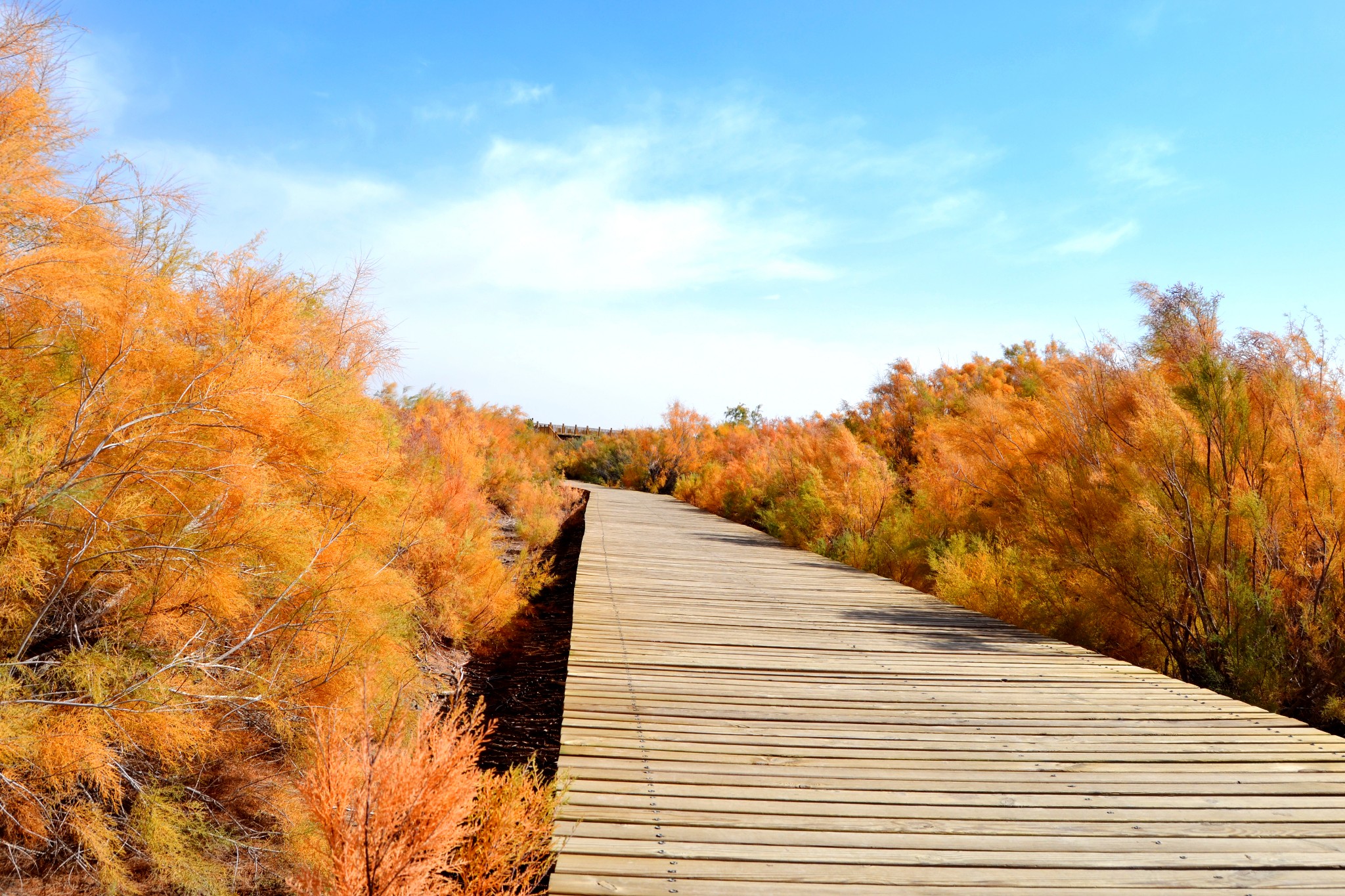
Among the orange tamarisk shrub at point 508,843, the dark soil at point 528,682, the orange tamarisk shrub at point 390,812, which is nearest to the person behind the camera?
the orange tamarisk shrub at point 390,812

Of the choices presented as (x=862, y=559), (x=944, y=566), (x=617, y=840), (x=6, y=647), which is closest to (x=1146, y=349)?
(x=944, y=566)

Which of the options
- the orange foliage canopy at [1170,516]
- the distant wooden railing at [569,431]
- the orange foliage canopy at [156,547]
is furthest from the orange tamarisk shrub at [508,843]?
the distant wooden railing at [569,431]

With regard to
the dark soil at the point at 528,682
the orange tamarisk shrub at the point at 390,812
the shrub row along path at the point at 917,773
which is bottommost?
the dark soil at the point at 528,682

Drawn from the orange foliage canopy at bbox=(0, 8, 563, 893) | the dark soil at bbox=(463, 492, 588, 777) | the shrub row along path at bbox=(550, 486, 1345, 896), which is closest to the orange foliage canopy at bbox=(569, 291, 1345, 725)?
the shrub row along path at bbox=(550, 486, 1345, 896)

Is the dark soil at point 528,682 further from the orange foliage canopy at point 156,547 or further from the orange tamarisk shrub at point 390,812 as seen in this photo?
the orange tamarisk shrub at point 390,812

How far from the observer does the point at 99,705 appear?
272 cm

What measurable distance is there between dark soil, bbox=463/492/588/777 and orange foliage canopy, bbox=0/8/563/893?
106cm

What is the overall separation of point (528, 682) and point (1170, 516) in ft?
17.5

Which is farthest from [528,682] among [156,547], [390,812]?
[390,812]

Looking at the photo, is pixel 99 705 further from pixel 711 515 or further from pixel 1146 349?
pixel 711 515

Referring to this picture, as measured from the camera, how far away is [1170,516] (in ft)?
17.6

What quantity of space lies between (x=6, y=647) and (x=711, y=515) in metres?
13.7

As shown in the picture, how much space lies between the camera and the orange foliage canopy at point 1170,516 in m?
4.82

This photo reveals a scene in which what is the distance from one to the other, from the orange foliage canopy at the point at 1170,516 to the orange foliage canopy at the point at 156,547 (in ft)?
17.1
